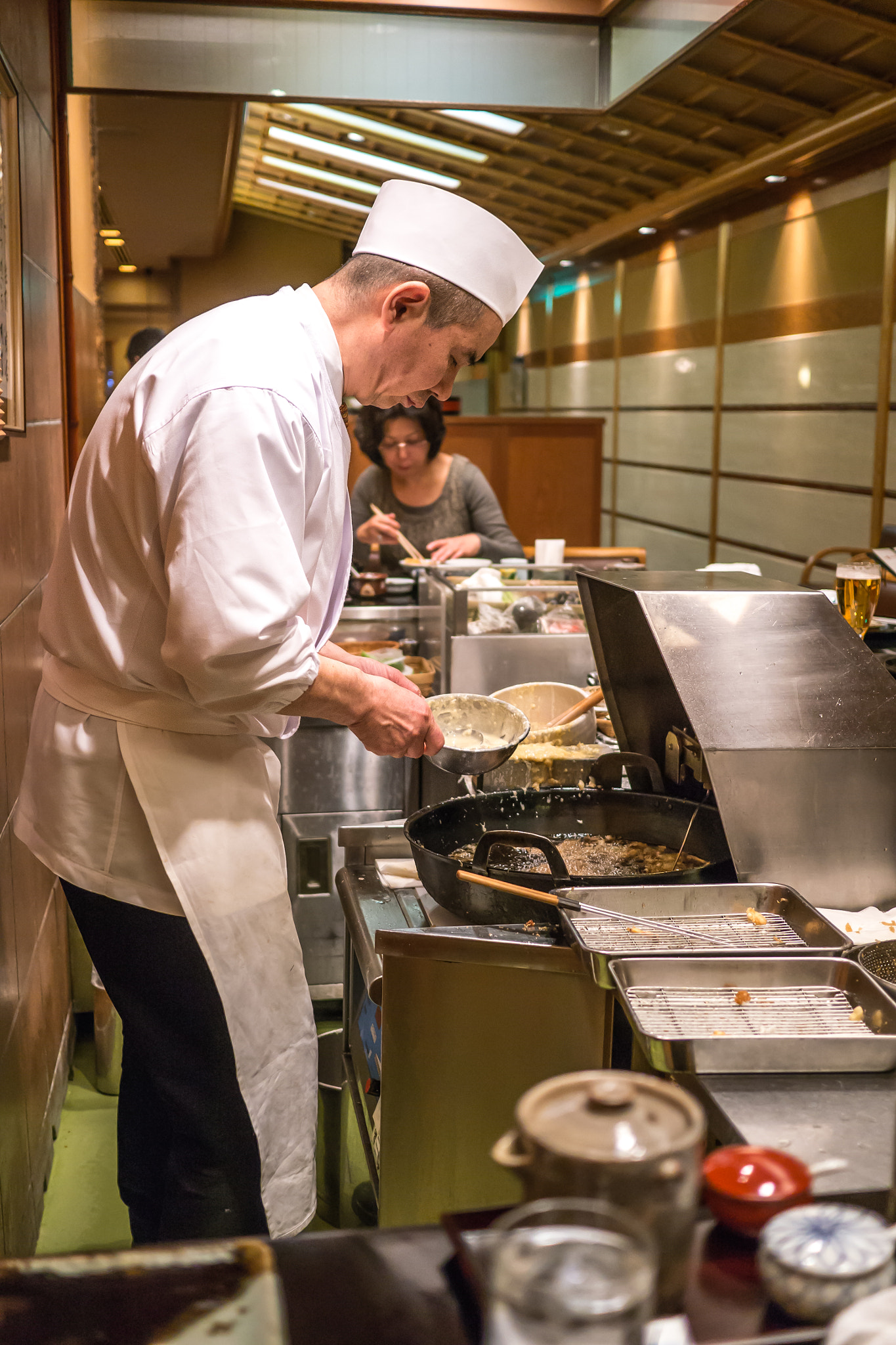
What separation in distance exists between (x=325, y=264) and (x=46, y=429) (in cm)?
1152

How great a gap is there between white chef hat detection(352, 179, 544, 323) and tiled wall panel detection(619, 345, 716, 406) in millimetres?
6462

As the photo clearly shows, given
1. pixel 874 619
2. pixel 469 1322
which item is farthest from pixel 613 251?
pixel 469 1322

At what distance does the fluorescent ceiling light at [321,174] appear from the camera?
33.2 feet

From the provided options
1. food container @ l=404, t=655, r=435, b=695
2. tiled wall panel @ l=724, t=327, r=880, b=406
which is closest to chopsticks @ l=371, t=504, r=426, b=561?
food container @ l=404, t=655, r=435, b=695

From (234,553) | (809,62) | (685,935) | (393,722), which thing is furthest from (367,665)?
(809,62)

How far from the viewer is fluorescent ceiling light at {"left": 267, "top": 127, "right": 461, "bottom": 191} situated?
9.12 m

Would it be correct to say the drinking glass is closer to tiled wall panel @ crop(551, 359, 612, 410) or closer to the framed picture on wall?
the framed picture on wall

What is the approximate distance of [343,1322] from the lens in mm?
660

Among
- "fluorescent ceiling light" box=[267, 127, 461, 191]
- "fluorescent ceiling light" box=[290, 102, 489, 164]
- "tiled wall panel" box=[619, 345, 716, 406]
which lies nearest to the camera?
"tiled wall panel" box=[619, 345, 716, 406]

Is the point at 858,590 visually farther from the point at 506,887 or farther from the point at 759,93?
the point at 759,93

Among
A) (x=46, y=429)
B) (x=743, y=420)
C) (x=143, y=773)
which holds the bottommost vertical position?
(x=143, y=773)

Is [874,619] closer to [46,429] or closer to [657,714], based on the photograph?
[657,714]

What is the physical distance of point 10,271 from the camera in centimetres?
192

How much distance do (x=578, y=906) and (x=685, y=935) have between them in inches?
4.8
